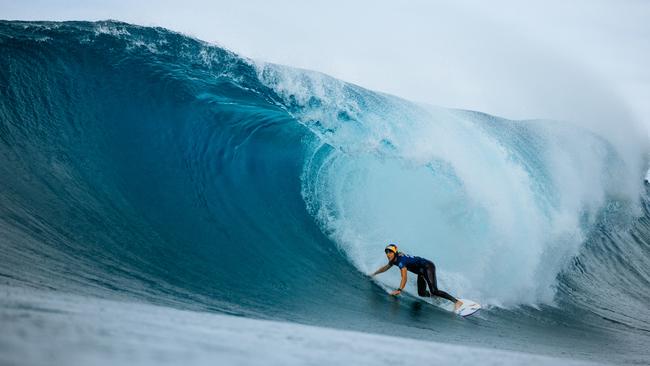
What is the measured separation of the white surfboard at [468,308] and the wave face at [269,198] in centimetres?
28

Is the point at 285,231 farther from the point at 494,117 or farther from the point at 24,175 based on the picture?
the point at 494,117

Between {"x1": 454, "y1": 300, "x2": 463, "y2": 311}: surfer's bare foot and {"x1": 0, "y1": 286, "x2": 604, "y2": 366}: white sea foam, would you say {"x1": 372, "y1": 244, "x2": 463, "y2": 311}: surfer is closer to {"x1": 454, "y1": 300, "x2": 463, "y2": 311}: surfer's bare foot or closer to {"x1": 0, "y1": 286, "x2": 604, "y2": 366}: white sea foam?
{"x1": 454, "y1": 300, "x2": 463, "y2": 311}: surfer's bare foot

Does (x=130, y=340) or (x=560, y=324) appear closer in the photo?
(x=130, y=340)

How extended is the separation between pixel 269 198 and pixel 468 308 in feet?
12.3

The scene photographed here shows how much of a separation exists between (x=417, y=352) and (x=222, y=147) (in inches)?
270

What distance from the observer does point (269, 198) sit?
876 cm

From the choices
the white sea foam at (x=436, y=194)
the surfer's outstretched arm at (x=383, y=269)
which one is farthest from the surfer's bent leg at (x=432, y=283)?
the white sea foam at (x=436, y=194)

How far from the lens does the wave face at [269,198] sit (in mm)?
5492

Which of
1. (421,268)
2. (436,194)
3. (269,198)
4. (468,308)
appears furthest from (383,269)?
(436,194)

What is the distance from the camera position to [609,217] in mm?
13688

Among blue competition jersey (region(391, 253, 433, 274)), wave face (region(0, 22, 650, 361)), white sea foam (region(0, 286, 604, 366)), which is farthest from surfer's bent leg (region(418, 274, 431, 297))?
white sea foam (region(0, 286, 604, 366))

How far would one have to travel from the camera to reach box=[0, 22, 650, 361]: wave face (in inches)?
216

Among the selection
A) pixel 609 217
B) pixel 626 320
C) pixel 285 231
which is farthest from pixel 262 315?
pixel 609 217

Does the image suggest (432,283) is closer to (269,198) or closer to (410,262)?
(410,262)
